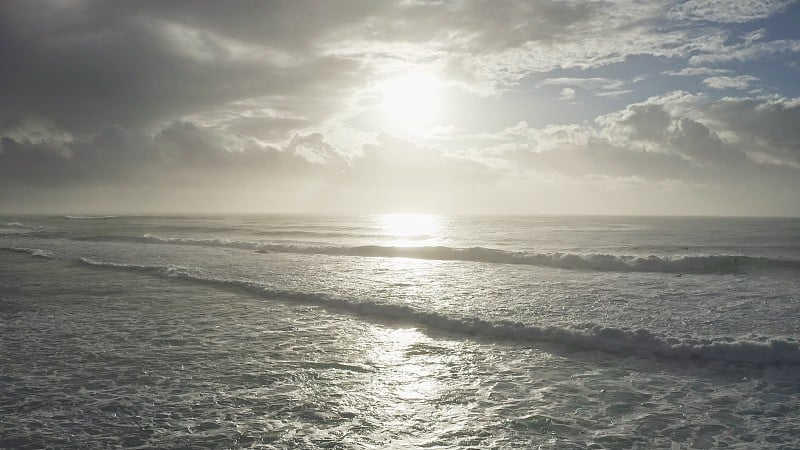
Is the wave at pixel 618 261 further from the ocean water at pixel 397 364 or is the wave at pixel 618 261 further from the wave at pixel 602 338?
the wave at pixel 602 338

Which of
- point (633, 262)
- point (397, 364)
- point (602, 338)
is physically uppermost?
point (633, 262)

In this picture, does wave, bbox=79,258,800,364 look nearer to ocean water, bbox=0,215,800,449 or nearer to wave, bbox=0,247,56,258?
ocean water, bbox=0,215,800,449

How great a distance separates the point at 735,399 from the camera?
8.98 metres

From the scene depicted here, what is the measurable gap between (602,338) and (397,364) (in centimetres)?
590

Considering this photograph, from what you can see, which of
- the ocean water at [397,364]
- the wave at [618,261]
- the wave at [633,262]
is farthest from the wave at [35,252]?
the wave at [633,262]

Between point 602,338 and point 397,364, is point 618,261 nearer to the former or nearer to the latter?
point 602,338

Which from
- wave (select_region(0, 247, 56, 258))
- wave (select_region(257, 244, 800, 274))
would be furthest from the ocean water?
wave (select_region(0, 247, 56, 258))

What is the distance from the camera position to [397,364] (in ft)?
36.0

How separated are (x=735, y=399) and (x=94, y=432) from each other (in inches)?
435

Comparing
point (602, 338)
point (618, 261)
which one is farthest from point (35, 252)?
point (618, 261)

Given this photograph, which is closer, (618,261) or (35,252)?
(618,261)

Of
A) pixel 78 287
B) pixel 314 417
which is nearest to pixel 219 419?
pixel 314 417

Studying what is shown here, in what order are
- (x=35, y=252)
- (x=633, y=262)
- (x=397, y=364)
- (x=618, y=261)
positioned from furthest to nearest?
(x=35, y=252), (x=618, y=261), (x=633, y=262), (x=397, y=364)

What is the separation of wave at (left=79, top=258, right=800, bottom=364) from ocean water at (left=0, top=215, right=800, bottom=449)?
55mm
